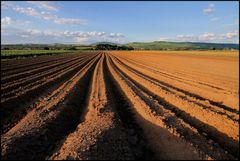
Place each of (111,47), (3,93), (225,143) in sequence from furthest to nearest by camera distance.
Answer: (111,47), (3,93), (225,143)

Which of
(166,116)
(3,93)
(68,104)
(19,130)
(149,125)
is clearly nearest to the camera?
(19,130)

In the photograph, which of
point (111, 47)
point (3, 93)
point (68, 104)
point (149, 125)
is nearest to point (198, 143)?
point (149, 125)

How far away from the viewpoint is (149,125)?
852cm

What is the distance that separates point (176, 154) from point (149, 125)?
2237 mm

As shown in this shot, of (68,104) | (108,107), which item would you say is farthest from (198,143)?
(68,104)

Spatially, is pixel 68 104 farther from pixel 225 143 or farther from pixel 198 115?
pixel 225 143

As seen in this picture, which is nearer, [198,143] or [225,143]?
[198,143]

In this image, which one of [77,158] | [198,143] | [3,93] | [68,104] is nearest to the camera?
[77,158]

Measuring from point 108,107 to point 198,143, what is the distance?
165 inches

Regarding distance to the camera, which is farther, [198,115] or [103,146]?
[198,115]

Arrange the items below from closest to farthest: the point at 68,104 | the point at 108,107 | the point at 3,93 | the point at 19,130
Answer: the point at 19,130, the point at 108,107, the point at 68,104, the point at 3,93

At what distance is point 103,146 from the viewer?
6559 millimetres

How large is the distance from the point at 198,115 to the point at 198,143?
9.69ft

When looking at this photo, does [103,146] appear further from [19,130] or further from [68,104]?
[68,104]
